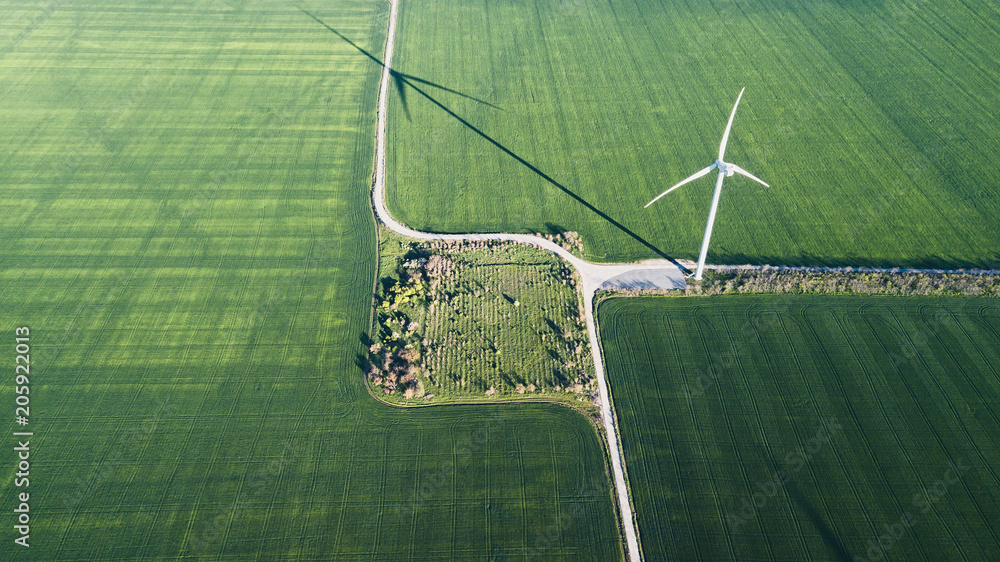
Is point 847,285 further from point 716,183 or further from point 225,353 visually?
point 225,353

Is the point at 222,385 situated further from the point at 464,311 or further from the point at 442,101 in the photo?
the point at 442,101

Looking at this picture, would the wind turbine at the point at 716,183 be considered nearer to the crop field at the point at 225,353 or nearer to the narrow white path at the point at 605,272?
the narrow white path at the point at 605,272

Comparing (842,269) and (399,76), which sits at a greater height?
(399,76)

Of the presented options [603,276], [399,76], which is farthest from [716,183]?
[399,76]

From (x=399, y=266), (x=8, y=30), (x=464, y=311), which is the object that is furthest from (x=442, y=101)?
(x=8, y=30)

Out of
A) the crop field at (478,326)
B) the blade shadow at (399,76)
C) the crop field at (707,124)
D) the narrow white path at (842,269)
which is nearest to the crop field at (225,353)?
the crop field at (478,326)

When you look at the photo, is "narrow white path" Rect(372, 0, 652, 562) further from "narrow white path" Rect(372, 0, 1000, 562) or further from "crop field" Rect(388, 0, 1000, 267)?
"crop field" Rect(388, 0, 1000, 267)
